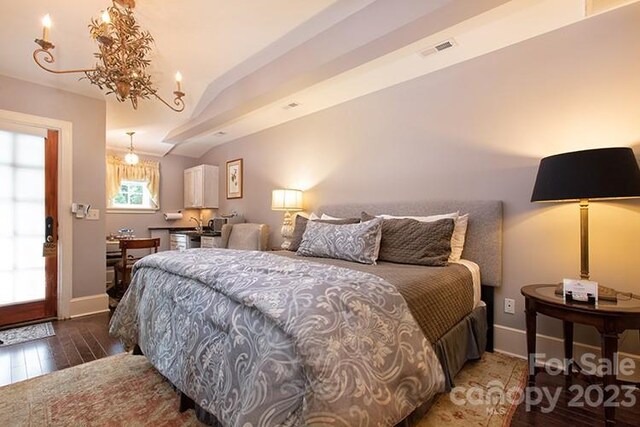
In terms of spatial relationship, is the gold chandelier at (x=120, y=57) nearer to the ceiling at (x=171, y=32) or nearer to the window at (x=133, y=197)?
the ceiling at (x=171, y=32)

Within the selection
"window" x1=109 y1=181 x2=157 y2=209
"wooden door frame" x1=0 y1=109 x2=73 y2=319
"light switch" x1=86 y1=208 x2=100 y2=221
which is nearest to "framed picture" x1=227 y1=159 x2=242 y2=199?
"window" x1=109 y1=181 x2=157 y2=209

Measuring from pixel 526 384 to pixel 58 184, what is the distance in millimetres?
4479

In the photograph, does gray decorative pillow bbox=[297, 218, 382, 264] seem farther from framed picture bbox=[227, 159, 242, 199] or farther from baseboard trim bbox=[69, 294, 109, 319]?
framed picture bbox=[227, 159, 242, 199]

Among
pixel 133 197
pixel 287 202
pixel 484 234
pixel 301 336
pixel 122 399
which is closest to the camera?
pixel 301 336

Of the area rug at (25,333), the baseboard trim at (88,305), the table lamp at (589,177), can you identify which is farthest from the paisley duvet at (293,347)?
the baseboard trim at (88,305)

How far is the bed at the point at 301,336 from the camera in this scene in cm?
98

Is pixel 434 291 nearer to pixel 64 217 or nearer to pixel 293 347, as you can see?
pixel 293 347

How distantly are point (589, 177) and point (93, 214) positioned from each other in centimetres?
439

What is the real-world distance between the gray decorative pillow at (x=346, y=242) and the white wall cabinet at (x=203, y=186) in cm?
332

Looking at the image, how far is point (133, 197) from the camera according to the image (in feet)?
17.8

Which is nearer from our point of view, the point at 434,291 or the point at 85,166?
the point at 434,291

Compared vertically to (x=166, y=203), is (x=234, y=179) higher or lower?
higher

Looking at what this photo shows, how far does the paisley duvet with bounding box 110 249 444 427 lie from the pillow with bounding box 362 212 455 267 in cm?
93

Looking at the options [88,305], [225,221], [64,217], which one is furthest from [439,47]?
[88,305]
